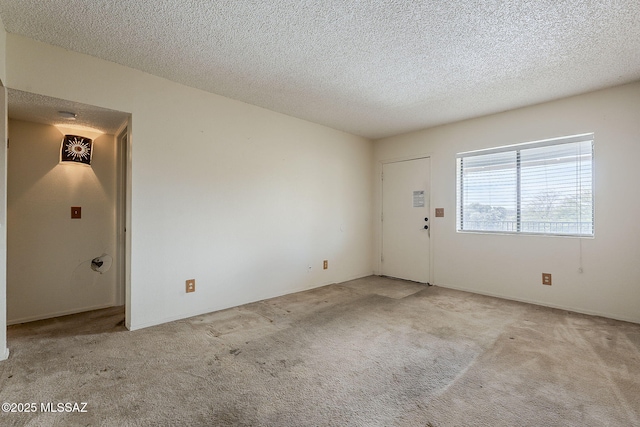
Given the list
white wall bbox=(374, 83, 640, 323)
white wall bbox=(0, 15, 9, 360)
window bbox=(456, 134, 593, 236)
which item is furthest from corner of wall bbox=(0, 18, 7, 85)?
window bbox=(456, 134, 593, 236)

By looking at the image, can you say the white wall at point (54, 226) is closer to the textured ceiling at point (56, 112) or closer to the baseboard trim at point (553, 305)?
the textured ceiling at point (56, 112)

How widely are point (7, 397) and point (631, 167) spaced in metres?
5.34

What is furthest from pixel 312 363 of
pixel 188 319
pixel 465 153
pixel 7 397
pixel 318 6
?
pixel 465 153

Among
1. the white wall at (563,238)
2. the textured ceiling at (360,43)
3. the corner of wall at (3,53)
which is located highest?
the textured ceiling at (360,43)

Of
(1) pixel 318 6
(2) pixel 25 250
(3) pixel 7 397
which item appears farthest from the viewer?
(2) pixel 25 250

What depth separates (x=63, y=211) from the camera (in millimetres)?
3131

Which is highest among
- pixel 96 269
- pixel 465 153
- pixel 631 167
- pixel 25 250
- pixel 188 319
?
pixel 465 153

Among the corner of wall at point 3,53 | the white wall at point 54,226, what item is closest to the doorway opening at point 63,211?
the white wall at point 54,226

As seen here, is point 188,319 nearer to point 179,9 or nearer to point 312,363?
point 312,363

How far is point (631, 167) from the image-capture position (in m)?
2.94

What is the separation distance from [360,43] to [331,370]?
2458 millimetres

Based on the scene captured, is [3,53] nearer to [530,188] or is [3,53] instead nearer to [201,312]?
[201,312]

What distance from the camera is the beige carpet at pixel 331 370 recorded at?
5.14ft

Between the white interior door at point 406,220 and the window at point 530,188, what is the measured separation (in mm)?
533
